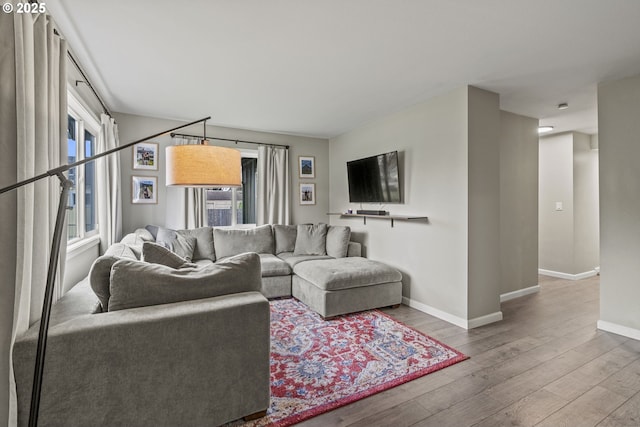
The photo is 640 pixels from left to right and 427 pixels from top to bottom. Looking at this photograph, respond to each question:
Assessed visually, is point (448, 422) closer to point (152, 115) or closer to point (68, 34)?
point (68, 34)

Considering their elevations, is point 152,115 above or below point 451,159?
above

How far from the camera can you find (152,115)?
434cm

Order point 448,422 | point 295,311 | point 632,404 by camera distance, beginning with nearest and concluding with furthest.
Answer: point 448,422 → point 632,404 → point 295,311

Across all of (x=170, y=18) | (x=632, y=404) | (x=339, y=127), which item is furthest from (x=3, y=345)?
(x=339, y=127)

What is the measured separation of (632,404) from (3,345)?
3.43m

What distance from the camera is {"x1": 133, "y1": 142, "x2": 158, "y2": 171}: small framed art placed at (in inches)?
171

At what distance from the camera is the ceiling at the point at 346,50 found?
6.45 ft

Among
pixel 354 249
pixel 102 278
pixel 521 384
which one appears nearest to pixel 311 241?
pixel 354 249

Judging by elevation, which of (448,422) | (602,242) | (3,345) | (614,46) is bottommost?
(448,422)

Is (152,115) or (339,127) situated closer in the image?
(152,115)

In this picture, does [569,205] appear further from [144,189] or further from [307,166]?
[144,189]

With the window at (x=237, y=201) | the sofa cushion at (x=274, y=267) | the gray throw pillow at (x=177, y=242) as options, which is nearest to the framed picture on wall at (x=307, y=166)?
the window at (x=237, y=201)

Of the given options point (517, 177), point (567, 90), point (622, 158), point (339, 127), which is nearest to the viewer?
point (622, 158)

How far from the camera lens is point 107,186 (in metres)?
3.59
